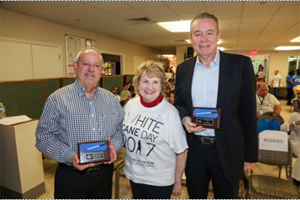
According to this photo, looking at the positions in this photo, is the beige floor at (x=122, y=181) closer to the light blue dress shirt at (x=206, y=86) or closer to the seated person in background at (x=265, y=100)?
the seated person in background at (x=265, y=100)

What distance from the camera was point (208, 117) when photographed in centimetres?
119

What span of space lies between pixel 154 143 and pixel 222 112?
1.52ft

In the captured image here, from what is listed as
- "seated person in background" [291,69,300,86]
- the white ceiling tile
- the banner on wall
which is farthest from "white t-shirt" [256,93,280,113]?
"seated person in background" [291,69,300,86]

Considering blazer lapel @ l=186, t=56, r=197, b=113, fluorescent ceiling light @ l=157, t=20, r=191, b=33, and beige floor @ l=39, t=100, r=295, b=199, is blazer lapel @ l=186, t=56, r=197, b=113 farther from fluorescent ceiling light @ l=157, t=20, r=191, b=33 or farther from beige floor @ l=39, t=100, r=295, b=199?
fluorescent ceiling light @ l=157, t=20, r=191, b=33

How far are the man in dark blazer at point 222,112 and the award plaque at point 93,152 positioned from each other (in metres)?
0.53

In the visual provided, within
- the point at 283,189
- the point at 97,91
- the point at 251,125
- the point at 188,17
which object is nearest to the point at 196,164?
the point at 251,125

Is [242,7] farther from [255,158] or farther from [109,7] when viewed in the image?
[255,158]

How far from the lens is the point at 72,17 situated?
16.6 ft

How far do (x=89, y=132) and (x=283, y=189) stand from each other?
1878 mm

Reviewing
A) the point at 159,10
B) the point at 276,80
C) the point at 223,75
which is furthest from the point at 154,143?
the point at 276,80

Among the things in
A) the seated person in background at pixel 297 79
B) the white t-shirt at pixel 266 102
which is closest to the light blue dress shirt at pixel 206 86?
the white t-shirt at pixel 266 102

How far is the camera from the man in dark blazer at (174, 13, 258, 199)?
1224 millimetres

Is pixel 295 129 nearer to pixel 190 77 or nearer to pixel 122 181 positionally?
pixel 190 77

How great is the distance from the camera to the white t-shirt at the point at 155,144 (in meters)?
1.29
